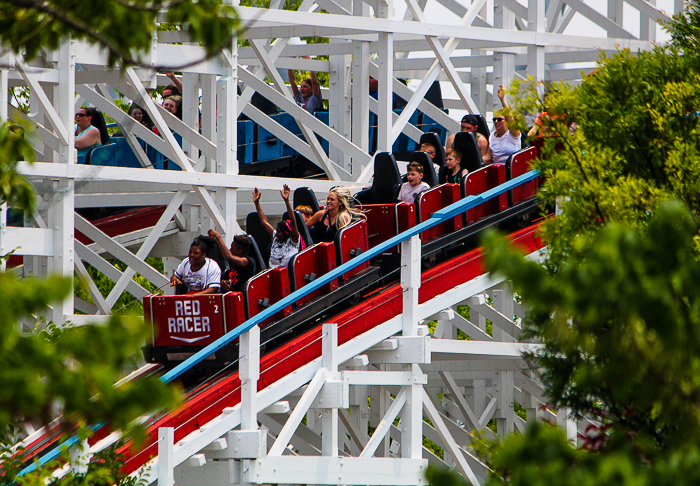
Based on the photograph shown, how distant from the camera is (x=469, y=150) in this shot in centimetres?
1088

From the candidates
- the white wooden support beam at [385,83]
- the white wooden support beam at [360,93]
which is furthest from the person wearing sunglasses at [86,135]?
the white wooden support beam at [385,83]

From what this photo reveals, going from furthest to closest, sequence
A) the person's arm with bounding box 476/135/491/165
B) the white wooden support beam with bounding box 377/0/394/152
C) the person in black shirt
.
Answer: the white wooden support beam with bounding box 377/0/394/152 < the person's arm with bounding box 476/135/491/165 < the person in black shirt

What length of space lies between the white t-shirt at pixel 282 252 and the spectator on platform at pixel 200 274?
1.76 ft

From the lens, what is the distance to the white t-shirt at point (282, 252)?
9109 mm

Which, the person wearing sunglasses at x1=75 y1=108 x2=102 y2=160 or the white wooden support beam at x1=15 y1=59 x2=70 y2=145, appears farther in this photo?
the person wearing sunglasses at x1=75 y1=108 x2=102 y2=160

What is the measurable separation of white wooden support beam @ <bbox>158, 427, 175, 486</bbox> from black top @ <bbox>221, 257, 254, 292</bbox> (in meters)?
2.37

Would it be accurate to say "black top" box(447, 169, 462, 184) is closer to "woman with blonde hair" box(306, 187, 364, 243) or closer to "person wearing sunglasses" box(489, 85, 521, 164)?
"person wearing sunglasses" box(489, 85, 521, 164)

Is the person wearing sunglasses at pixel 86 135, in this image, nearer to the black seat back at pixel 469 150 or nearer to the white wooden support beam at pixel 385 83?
the white wooden support beam at pixel 385 83

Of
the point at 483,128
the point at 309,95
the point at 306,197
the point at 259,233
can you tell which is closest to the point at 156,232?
the point at 259,233

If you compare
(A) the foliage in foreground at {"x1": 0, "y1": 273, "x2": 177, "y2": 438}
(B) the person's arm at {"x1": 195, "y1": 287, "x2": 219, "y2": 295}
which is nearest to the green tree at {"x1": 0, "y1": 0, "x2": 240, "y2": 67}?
(A) the foliage in foreground at {"x1": 0, "y1": 273, "x2": 177, "y2": 438}

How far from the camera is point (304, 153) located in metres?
13.8

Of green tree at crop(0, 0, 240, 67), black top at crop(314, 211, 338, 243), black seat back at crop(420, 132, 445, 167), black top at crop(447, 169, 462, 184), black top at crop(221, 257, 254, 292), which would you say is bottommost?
black top at crop(221, 257, 254, 292)

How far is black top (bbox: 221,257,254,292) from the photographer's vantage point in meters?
9.08

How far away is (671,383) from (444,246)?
7121 mm
